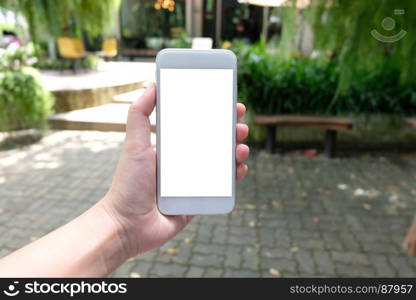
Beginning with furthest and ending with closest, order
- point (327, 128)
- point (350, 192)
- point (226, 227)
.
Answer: point (327, 128)
point (350, 192)
point (226, 227)

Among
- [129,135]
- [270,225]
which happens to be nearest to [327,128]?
[270,225]

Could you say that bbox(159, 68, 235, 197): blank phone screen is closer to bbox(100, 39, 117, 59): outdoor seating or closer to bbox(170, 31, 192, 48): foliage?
bbox(170, 31, 192, 48): foliage

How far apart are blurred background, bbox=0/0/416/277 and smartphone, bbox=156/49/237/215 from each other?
0.49 feet

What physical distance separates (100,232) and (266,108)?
15.0 feet

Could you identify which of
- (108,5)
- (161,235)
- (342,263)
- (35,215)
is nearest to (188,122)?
(161,235)

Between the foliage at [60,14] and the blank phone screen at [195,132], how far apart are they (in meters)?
2.05

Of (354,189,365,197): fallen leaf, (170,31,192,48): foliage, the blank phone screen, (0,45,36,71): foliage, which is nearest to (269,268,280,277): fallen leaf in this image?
the blank phone screen

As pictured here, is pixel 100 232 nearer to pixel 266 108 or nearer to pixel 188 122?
pixel 188 122

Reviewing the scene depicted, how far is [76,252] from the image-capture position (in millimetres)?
1307

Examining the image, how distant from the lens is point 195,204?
1413mm

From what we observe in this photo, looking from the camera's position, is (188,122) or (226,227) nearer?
(188,122)

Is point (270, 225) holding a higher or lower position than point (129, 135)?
lower

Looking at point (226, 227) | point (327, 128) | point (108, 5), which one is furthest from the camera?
point (327, 128)

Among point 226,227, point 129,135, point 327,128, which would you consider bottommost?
point 226,227
